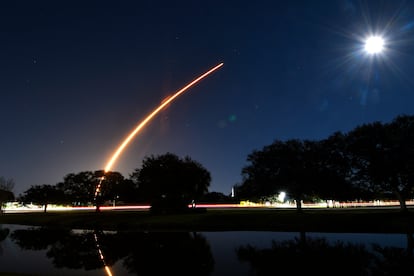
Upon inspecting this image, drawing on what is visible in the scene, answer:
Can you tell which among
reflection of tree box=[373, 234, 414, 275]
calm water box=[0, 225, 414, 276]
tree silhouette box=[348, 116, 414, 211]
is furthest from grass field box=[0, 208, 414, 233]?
reflection of tree box=[373, 234, 414, 275]

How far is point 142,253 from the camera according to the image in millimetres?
26547

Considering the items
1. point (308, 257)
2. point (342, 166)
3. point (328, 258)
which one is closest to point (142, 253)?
point (308, 257)

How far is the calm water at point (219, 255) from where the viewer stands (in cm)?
2009

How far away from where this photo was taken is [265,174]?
200ft

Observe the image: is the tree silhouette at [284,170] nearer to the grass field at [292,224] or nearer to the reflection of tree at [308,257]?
the grass field at [292,224]

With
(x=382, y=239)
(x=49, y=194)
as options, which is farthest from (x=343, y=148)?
(x=49, y=194)

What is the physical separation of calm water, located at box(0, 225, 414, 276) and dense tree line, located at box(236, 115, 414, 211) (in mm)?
A: 19882

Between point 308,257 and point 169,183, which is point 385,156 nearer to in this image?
point 308,257

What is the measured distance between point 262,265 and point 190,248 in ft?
28.4

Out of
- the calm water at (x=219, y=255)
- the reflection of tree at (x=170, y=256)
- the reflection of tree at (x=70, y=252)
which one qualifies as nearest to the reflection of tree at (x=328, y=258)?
the calm water at (x=219, y=255)

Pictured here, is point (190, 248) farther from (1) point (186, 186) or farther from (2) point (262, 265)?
(1) point (186, 186)

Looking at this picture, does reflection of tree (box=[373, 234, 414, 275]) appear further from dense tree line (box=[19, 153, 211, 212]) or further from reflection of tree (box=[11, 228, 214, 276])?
dense tree line (box=[19, 153, 211, 212])

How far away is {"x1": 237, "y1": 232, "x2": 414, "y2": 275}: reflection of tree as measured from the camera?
62.3 ft

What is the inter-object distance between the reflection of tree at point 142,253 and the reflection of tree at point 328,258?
3.40 m
